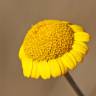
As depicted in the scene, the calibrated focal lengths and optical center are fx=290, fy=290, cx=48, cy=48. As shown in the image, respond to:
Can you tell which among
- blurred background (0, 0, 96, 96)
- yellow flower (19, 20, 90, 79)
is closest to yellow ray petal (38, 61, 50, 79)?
yellow flower (19, 20, 90, 79)

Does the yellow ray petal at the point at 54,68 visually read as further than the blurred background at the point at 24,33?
No

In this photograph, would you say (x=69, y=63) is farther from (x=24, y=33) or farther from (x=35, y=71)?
(x=24, y=33)

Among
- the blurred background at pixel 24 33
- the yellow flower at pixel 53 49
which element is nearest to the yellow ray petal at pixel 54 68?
the yellow flower at pixel 53 49

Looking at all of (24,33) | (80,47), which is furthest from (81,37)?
(24,33)

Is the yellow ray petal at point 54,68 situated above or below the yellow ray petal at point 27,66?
below

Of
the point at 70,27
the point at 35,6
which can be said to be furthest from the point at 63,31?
the point at 35,6

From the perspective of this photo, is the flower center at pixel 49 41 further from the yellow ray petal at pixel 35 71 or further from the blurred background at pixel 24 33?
the blurred background at pixel 24 33
